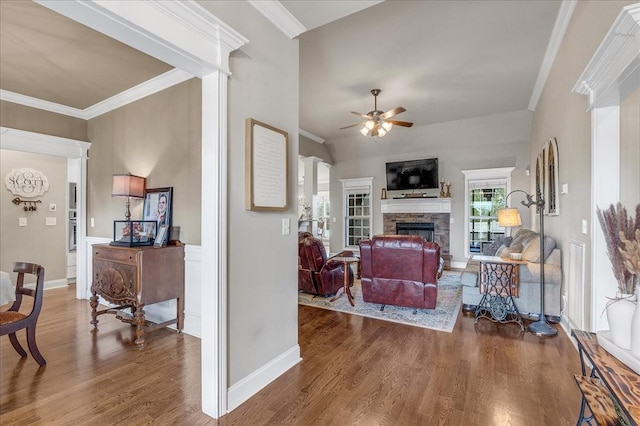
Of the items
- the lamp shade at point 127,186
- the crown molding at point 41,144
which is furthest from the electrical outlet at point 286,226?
the crown molding at point 41,144

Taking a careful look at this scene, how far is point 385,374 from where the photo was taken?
2334 mm

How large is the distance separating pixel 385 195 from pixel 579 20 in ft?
17.5

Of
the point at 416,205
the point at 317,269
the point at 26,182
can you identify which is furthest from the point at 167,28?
the point at 416,205

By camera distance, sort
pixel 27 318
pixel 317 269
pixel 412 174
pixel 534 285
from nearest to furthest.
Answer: pixel 27 318 < pixel 534 285 < pixel 317 269 < pixel 412 174

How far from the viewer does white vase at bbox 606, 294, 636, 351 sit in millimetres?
1330

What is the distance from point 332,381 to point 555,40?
4405mm

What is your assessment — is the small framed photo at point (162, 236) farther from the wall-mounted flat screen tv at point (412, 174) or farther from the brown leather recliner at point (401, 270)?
the wall-mounted flat screen tv at point (412, 174)

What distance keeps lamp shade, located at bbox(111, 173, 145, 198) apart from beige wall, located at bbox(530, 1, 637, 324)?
178 inches

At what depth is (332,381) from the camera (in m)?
2.23

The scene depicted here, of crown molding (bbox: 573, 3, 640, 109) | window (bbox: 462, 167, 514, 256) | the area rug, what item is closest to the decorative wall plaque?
the area rug

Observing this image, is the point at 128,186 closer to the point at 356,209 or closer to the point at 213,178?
the point at 213,178

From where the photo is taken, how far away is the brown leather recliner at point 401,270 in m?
3.56

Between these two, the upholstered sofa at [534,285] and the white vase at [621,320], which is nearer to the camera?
the white vase at [621,320]

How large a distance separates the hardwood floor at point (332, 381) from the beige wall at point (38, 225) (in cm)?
248
